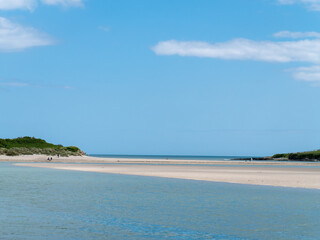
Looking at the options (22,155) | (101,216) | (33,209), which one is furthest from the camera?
(22,155)

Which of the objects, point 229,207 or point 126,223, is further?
point 229,207

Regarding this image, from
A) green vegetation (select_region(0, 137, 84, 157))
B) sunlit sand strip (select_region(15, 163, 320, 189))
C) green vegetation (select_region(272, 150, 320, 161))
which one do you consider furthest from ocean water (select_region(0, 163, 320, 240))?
green vegetation (select_region(272, 150, 320, 161))

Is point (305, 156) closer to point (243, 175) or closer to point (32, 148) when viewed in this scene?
point (32, 148)

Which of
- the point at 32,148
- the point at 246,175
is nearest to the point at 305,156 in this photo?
the point at 32,148

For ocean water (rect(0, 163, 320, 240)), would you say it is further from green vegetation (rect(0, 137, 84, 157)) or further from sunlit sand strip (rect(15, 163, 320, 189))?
green vegetation (rect(0, 137, 84, 157))

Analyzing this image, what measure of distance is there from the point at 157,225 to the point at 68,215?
4.27 metres

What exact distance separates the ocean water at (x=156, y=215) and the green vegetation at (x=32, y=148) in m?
87.5

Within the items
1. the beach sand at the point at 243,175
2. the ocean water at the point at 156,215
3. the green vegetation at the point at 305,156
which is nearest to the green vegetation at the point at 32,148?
the beach sand at the point at 243,175

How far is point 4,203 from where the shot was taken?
67.7ft

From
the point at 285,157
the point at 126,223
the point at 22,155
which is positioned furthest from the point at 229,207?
the point at 285,157

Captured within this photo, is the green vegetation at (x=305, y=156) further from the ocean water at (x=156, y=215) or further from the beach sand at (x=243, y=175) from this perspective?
the ocean water at (x=156, y=215)

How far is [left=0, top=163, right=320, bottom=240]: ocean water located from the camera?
46.4ft

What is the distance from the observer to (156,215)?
17.8 metres

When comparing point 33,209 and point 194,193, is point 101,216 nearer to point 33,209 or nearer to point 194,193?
point 33,209
